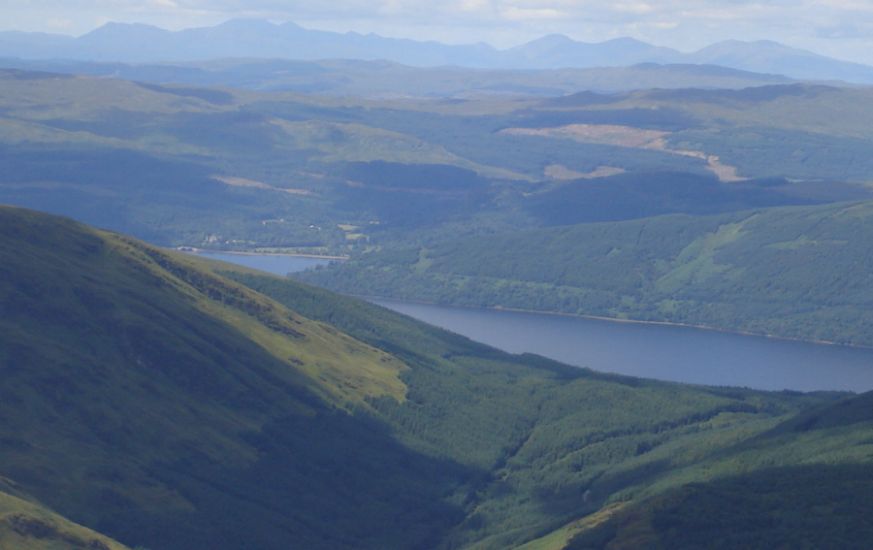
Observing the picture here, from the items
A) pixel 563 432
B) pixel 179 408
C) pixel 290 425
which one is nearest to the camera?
pixel 179 408

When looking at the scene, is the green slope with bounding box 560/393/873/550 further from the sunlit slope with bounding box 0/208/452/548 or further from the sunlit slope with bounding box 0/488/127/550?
the sunlit slope with bounding box 0/488/127/550

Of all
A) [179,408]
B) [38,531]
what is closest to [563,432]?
[179,408]

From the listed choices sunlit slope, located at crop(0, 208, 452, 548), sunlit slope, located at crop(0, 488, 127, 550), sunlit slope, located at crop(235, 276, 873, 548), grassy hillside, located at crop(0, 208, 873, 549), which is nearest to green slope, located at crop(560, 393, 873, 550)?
sunlit slope, located at crop(235, 276, 873, 548)

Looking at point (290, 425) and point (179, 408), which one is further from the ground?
point (179, 408)

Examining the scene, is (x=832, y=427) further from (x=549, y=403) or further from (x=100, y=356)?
(x=100, y=356)

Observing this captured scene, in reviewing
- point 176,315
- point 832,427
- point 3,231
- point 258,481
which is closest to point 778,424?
point 832,427

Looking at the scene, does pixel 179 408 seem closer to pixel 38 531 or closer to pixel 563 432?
pixel 38 531

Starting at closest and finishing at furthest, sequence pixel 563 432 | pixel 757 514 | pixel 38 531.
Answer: pixel 38 531 < pixel 757 514 < pixel 563 432

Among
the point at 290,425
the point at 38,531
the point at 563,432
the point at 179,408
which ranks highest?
the point at 38,531
